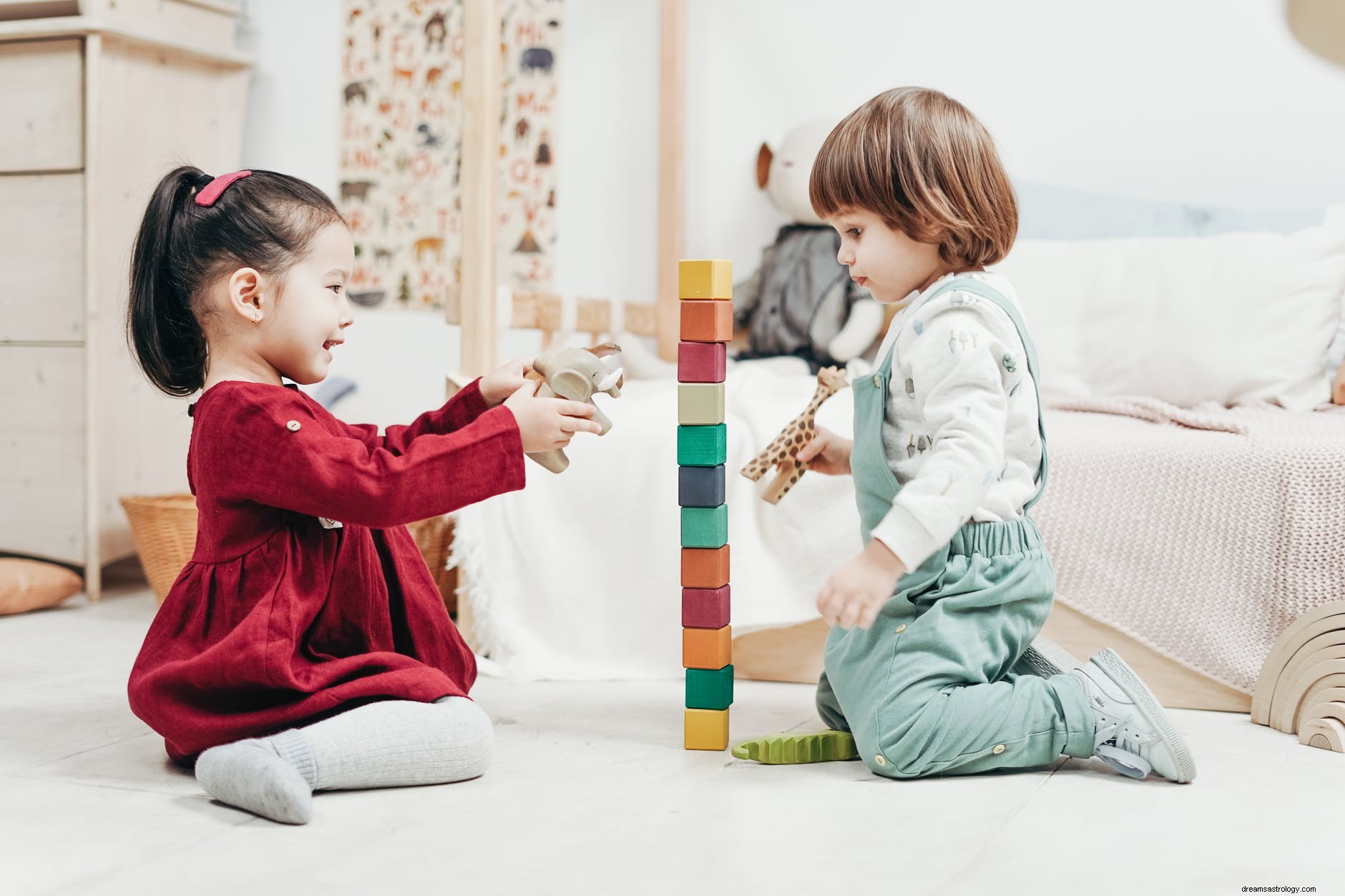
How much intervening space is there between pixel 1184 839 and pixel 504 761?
55 centimetres

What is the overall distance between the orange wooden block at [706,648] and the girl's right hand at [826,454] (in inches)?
7.9

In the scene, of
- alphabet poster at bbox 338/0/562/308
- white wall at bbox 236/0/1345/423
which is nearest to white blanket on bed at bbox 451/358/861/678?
white wall at bbox 236/0/1345/423

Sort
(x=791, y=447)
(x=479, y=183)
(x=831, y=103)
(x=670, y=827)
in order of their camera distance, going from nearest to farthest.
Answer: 1. (x=670, y=827)
2. (x=791, y=447)
3. (x=479, y=183)
4. (x=831, y=103)

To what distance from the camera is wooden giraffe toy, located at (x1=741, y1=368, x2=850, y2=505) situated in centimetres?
123

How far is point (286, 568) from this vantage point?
105 centimetres

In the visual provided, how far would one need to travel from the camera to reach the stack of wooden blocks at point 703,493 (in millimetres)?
1109

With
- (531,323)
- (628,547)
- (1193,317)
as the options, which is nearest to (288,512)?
(628,547)

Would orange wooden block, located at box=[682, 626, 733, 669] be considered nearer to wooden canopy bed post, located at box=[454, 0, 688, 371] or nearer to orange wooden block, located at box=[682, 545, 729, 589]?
orange wooden block, located at box=[682, 545, 729, 589]

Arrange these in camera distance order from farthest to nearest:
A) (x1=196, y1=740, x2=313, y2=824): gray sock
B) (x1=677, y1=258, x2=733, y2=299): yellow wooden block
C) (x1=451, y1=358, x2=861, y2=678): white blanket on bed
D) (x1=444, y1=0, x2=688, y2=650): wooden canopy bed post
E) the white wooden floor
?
(x1=444, y1=0, x2=688, y2=650): wooden canopy bed post, (x1=451, y1=358, x2=861, y2=678): white blanket on bed, (x1=677, y1=258, x2=733, y2=299): yellow wooden block, (x1=196, y1=740, x2=313, y2=824): gray sock, the white wooden floor

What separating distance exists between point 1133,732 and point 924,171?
49cm

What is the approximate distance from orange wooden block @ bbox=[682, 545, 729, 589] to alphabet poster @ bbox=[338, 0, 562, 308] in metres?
1.21

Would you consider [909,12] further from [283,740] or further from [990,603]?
[283,740]

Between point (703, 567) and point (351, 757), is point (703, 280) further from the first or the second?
point (351, 757)

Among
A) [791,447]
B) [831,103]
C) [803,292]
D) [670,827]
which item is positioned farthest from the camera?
[831,103]
